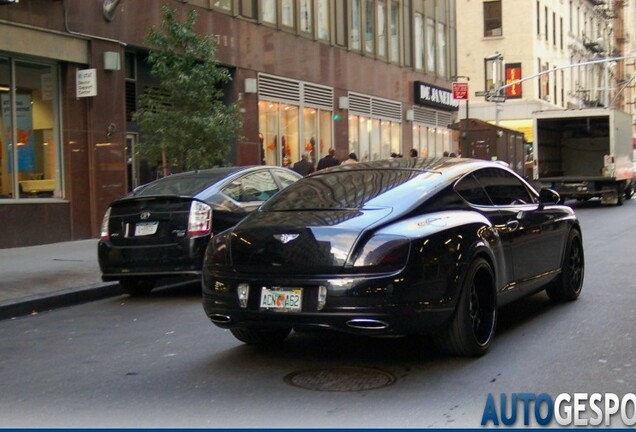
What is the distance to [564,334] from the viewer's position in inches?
269

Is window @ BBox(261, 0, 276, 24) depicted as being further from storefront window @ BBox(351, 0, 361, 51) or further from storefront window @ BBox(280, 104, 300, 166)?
storefront window @ BBox(351, 0, 361, 51)

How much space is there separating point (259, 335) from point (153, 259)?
313cm

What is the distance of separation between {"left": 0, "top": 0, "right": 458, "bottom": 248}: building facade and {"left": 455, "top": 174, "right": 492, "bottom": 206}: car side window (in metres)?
10.5

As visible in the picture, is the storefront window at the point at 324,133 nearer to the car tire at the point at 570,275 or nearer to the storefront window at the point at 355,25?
the storefront window at the point at 355,25

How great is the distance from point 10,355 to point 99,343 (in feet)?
2.53

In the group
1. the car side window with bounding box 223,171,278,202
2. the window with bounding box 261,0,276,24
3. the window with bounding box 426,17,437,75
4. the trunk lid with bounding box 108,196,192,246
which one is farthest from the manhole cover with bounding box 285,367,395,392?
the window with bounding box 426,17,437,75

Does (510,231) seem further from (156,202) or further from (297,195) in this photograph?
(156,202)

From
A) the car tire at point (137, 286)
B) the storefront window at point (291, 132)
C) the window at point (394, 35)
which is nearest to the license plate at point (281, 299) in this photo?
the car tire at point (137, 286)

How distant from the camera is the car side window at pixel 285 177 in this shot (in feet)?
35.3

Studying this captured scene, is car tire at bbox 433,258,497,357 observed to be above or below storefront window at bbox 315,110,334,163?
below

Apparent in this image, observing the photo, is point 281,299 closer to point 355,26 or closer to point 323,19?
point 323,19

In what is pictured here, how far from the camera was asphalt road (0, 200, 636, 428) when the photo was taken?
4.89m

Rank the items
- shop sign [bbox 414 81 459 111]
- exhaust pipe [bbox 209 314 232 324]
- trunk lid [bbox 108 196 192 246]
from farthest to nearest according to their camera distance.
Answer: shop sign [bbox 414 81 459 111], trunk lid [bbox 108 196 192 246], exhaust pipe [bbox 209 314 232 324]

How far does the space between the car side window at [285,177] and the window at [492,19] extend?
43124 mm
